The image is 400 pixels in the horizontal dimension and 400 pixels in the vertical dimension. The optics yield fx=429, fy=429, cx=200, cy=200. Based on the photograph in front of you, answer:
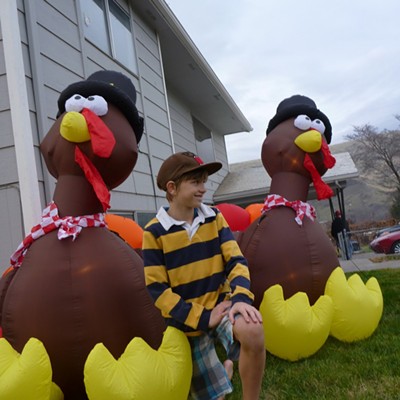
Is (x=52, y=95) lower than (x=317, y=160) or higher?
higher

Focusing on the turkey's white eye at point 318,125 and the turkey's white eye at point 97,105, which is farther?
the turkey's white eye at point 318,125

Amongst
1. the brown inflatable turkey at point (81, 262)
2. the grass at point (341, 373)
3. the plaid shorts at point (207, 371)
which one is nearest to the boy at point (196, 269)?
the plaid shorts at point (207, 371)

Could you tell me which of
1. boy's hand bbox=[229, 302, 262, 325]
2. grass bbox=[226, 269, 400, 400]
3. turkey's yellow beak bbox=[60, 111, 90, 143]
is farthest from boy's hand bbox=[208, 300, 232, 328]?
turkey's yellow beak bbox=[60, 111, 90, 143]

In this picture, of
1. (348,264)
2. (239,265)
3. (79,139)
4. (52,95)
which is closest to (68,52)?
(52,95)

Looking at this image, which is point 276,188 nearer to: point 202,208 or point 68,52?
point 202,208

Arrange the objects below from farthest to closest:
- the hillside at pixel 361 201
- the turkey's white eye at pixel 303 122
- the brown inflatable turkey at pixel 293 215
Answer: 1. the hillside at pixel 361 201
2. the turkey's white eye at pixel 303 122
3. the brown inflatable turkey at pixel 293 215

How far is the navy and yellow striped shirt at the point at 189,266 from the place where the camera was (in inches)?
79.4

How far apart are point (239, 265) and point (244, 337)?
0.40m

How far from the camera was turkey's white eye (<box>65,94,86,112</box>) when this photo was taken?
2.55m

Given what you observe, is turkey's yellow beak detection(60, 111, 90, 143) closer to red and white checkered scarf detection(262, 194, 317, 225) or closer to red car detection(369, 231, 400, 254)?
red and white checkered scarf detection(262, 194, 317, 225)

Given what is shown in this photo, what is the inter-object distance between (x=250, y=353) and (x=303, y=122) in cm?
233

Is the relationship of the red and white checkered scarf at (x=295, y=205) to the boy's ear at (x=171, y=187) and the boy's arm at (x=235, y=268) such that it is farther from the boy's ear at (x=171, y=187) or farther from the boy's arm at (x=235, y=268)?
the boy's ear at (x=171, y=187)

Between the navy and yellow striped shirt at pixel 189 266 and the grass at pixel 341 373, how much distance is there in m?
0.84

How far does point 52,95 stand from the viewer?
4.21 metres
